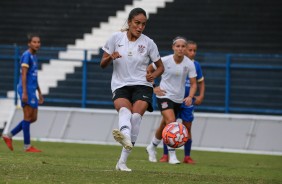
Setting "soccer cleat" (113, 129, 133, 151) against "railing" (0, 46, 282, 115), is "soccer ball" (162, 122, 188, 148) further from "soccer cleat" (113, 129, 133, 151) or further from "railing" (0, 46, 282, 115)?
"railing" (0, 46, 282, 115)

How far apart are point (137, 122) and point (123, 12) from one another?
17428mm

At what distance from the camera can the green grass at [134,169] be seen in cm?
1188

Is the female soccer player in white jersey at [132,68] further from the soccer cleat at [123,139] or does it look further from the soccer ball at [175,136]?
the soccer ball at [175,136]

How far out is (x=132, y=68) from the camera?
13492 millimetres

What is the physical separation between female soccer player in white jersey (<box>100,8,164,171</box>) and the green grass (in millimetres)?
817

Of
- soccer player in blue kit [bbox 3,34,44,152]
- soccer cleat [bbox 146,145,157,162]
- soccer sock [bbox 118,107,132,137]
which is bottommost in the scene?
soccer cleat [bbox 146,145,157,162]

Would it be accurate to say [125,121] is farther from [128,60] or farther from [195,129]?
[195,129]

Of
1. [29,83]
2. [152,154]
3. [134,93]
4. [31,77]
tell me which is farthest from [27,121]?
[134,93]

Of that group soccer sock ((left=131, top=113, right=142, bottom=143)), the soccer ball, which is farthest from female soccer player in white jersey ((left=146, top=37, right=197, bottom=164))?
soccer sock ((left=131, top=113, right=142, bottom=143))

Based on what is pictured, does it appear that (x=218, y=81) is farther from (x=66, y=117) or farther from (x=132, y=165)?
(x=132, y=165)

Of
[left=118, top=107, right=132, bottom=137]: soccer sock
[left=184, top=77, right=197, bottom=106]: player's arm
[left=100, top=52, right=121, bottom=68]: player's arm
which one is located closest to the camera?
[left=118, top=107, right=132, bottom=137]: soccer sock

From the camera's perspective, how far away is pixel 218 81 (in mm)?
24672

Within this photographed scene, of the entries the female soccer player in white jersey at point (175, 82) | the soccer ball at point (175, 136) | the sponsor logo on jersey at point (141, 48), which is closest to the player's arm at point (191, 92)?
the female soccer player in white jersey at point (175, 82)

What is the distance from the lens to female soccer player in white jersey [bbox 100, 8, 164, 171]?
13.3 meters
